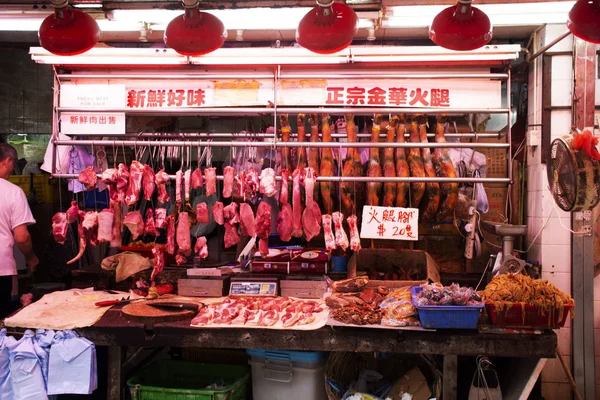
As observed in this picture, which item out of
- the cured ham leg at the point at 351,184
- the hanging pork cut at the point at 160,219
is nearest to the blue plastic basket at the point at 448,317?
the cured ham leg at the point at 351,184

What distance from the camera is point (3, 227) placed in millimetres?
4918

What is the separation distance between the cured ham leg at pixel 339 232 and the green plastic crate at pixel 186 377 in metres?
1.41

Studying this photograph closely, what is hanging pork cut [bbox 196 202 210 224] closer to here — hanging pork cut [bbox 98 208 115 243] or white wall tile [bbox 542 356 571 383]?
hanging pork cut [bbox 98 208 115 243]

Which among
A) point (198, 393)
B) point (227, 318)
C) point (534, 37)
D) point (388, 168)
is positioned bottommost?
point (198, 393)

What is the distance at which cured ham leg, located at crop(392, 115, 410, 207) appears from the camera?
15.6 feet

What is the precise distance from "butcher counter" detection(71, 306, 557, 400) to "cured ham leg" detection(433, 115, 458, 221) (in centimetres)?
131

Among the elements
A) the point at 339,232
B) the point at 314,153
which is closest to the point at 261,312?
the point at 339,232

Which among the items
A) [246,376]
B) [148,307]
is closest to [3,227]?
[148,307]

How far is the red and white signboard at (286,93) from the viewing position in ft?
15.7

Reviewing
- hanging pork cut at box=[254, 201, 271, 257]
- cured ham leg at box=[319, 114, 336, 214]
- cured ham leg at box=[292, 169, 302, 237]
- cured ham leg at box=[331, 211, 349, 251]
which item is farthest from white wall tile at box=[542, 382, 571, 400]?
hanging pork cut at box=[254, 201, 271, 257]

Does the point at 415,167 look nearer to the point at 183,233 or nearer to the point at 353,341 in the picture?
the point at 353,341

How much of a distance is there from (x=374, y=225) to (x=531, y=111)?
2.32m

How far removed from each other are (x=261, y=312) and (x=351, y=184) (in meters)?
1.44

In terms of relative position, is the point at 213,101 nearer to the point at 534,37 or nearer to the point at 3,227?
the point at 3,227
